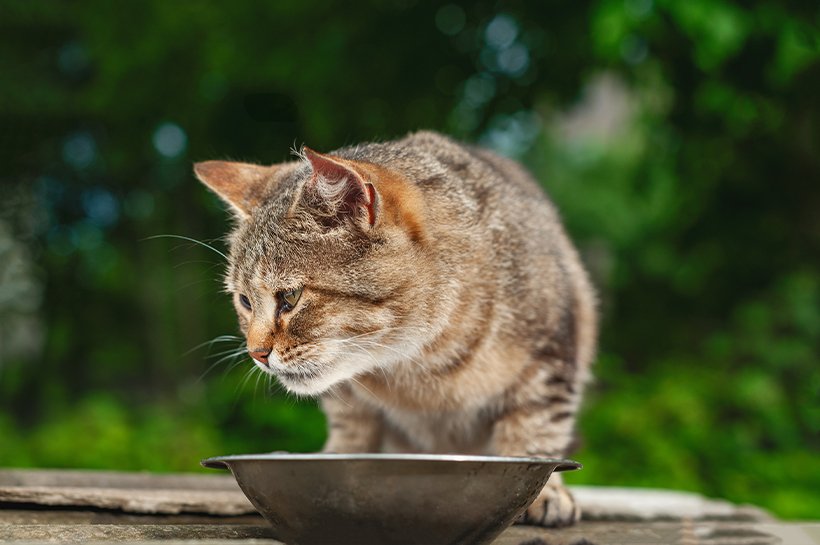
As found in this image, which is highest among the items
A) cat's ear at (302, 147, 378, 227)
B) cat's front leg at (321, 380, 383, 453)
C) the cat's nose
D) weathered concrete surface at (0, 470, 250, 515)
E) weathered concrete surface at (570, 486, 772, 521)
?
cat's ear at (302, 147, 378, 227)

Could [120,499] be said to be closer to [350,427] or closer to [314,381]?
[314,381]

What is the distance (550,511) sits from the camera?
7.10 feet

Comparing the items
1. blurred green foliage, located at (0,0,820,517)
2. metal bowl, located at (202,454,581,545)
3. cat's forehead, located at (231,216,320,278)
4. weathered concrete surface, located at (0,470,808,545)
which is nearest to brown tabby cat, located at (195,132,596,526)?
cat's forehead, located at (231,216,320,278)

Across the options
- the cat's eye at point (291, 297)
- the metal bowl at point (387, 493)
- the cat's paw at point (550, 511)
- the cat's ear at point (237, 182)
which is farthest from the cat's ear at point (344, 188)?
the cat's paw at point (550, 511)

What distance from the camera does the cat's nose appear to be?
6.37 feet

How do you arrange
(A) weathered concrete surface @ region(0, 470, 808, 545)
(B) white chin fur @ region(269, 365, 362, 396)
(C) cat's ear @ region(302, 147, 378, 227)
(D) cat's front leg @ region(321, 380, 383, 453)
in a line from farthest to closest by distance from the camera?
1. (D) cat's front leg @ region(321, 380, 383, 453)
2. (B) white chin fur @ region(269, 365, 362, 396)
3. (C) cat's ear @ region(302, 147, 378, 227)
4. (A) weathered concrete surface @ region(0, 470, 808, 545)

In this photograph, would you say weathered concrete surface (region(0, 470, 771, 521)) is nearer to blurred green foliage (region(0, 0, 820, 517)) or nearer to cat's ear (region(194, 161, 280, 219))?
cat's ear (region(194, 161, 280, 219))

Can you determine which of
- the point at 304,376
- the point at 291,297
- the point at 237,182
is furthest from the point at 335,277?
the point at 237,182

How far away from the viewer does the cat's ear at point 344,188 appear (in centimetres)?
186

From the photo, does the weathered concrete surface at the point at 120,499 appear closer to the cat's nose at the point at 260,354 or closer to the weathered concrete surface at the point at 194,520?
the weathered concrete surface at the point at 194,520

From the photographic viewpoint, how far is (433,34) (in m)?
4.74

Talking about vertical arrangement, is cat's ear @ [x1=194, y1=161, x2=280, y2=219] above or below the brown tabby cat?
above

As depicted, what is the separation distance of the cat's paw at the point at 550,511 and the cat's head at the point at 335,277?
1.60 ft

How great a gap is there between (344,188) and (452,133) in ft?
10.4
